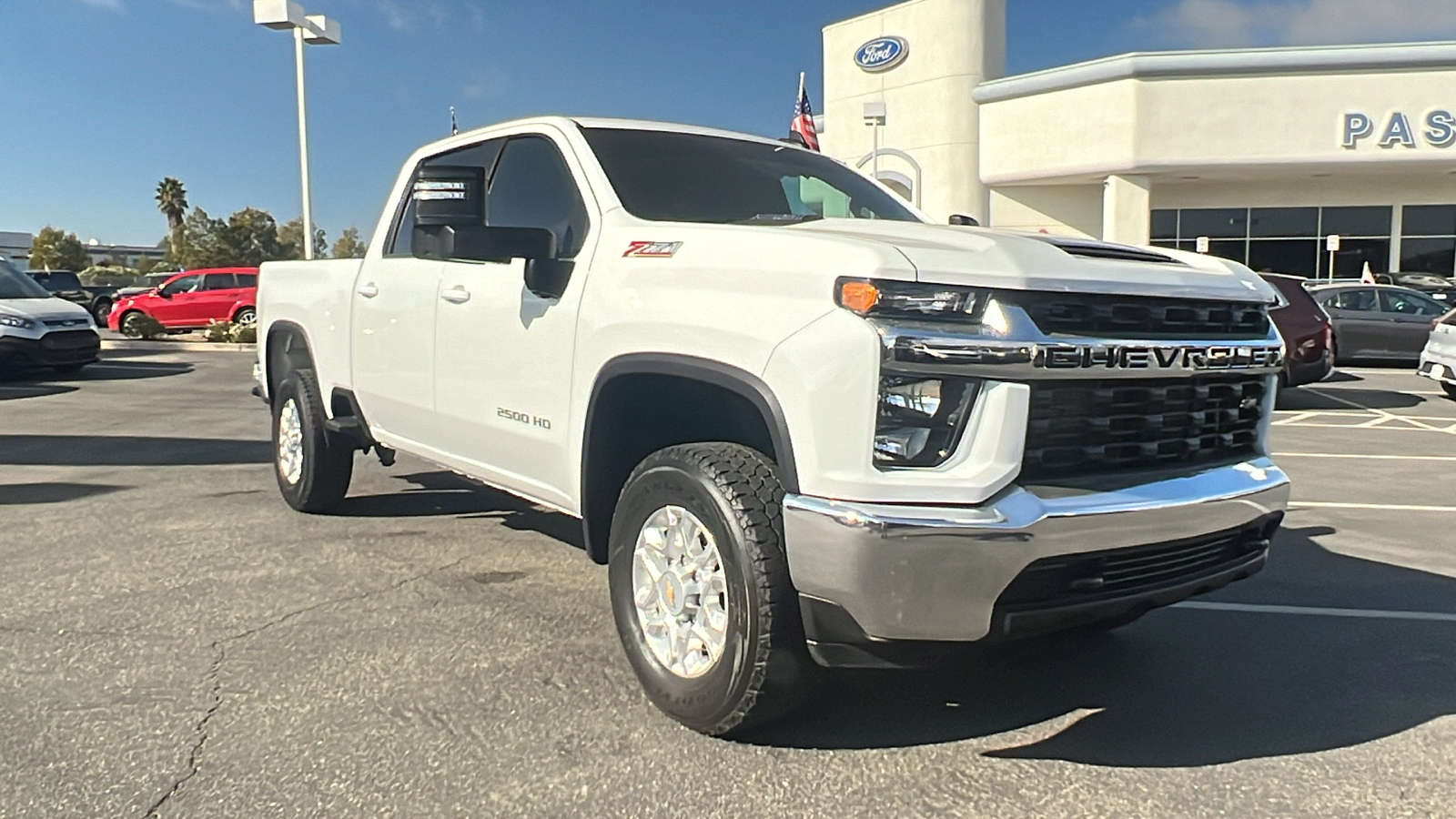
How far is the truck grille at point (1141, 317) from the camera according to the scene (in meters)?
2.85

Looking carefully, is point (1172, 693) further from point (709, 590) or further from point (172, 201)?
point (172, 201)

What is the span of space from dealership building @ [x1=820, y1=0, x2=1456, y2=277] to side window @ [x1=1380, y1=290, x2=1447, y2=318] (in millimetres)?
11108

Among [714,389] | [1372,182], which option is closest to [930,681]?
[714,389]

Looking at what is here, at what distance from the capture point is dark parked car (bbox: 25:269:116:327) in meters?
30.8

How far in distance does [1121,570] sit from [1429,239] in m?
33.9

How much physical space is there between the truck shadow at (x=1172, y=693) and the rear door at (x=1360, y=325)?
48.7 ft

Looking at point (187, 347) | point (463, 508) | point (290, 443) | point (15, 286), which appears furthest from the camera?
point (187, 347)

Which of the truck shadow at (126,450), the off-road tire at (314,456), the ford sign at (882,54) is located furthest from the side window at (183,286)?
the ford sign at (882,54)

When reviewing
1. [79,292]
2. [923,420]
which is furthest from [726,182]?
[79,292]

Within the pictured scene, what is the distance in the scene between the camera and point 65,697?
3535 millimetres

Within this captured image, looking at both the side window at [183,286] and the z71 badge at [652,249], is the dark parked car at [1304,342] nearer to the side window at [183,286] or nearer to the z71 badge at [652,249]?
the z71 badge at [652,249]

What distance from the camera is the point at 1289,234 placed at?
3184 centimetres

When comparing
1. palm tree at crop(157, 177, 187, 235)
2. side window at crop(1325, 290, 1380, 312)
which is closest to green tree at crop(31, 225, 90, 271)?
palm tree at crop(157, 177, 187, 235)

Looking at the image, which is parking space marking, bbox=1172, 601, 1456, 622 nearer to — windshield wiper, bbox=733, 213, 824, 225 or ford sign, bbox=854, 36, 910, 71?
windshield wiper, bbox=733, 213, 824, 225
